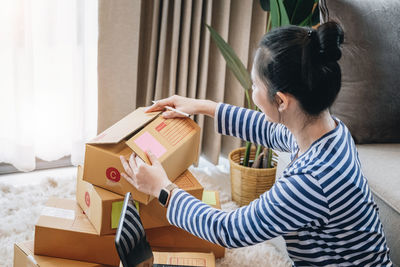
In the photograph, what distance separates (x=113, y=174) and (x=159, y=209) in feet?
0.66

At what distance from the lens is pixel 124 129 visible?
1.17 meters

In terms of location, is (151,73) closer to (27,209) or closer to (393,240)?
(27,209)

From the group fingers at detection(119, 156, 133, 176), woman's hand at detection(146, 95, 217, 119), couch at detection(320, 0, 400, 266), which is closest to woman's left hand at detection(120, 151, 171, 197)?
Result: fingers at detection(119, 156, 133, 176)

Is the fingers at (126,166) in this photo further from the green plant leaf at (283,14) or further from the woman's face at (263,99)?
the green plant leaf at (283,14)

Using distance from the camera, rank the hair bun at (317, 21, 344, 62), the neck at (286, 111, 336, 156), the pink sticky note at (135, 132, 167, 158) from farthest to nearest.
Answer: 1. the pink sticky note at (135, 132, 167, 158)
2. the neck at (286, 111, 336, 156)
3. the hair bun at (317, 21, 344, 62)

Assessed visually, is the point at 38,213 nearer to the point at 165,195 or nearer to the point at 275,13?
the point at 165,195

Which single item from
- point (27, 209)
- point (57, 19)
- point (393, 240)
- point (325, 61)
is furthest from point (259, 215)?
point (57, 19)

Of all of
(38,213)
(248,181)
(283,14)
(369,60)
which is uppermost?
(283,14)

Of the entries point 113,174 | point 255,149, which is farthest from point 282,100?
point 255,149

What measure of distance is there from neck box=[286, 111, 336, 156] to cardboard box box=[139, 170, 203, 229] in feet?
1.34

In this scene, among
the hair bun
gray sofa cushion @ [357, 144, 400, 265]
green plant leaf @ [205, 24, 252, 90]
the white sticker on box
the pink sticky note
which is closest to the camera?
the hair bun

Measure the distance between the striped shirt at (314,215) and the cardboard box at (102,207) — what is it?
228mm

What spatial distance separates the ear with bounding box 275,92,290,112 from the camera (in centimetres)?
94

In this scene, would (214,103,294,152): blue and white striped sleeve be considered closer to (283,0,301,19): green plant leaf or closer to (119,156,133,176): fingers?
(119,156,133,176): fingers
